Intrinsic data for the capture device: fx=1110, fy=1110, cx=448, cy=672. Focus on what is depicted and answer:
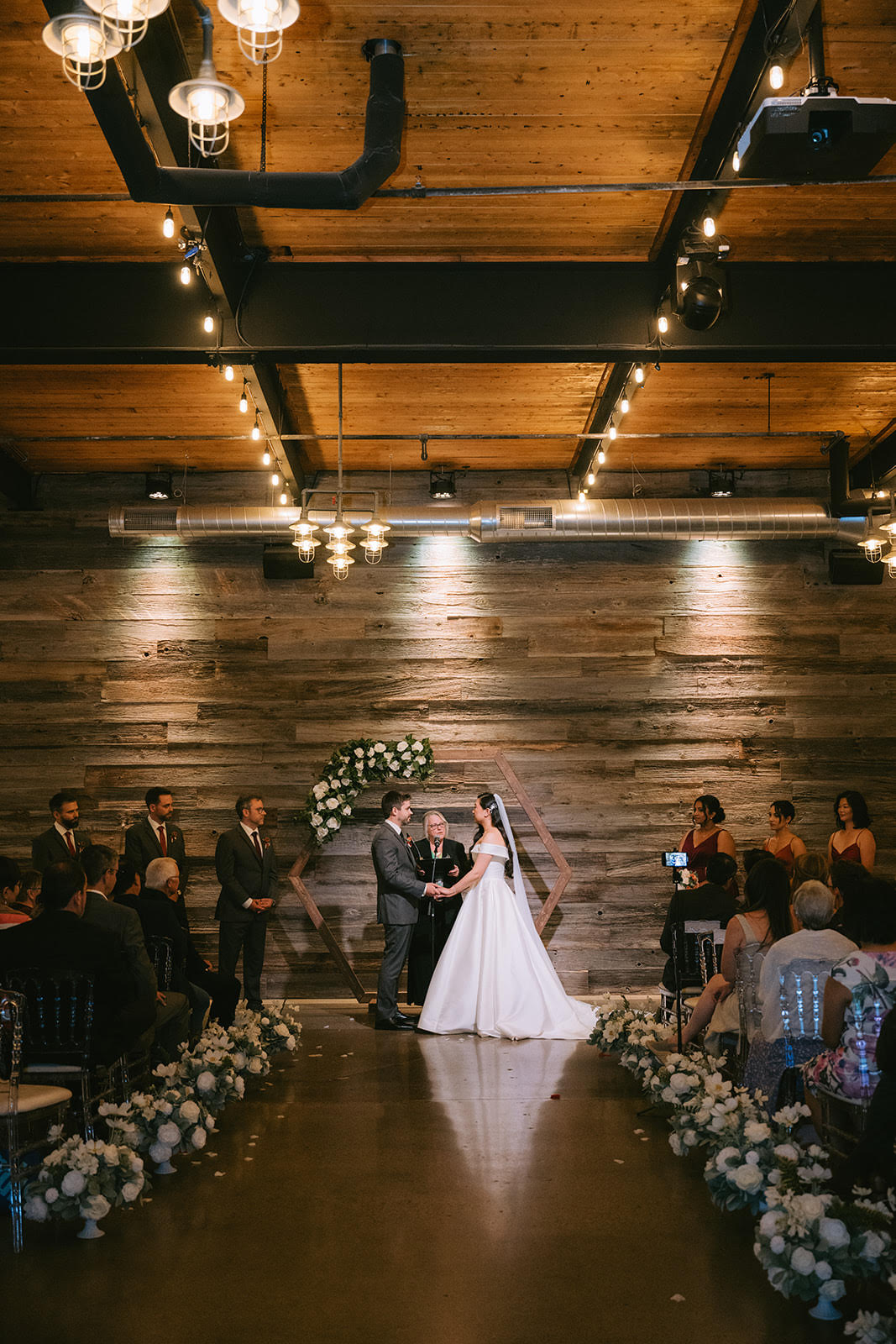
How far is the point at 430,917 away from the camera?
28.9 ft

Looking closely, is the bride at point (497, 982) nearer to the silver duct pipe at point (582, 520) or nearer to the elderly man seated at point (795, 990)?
the silver duct pipe at point (582, 520)

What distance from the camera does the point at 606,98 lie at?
552 centimetres

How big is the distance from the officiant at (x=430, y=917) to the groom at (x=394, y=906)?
0.31 m

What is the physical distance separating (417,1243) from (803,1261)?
4.63 feet

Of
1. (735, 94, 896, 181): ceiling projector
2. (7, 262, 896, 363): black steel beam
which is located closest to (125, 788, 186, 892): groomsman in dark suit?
(7, 262, 896, 363): black steel beam

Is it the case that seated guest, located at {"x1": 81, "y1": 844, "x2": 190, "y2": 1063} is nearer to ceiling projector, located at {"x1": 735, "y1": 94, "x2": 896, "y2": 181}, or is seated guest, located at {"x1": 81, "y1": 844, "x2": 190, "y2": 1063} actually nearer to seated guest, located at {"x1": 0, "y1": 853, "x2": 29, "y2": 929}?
seated guest, located at {"x1": 0, "y1": 853, "x2": 29, "y2": 929}

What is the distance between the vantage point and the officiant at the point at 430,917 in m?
8.88

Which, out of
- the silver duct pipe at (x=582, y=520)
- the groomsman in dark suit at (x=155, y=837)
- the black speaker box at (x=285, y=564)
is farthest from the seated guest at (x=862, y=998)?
the black speaker box at (x=285, y=564)

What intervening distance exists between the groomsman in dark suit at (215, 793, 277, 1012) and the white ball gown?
1.50 metres

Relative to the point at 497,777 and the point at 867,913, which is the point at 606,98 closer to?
the point at 867,913

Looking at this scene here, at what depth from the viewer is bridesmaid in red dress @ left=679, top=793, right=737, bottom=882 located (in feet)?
28.4

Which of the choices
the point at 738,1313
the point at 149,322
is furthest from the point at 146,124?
the point at 738,1313

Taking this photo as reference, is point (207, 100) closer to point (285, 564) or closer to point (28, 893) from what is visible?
point (28, 893)

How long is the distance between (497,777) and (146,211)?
567 centimetres
